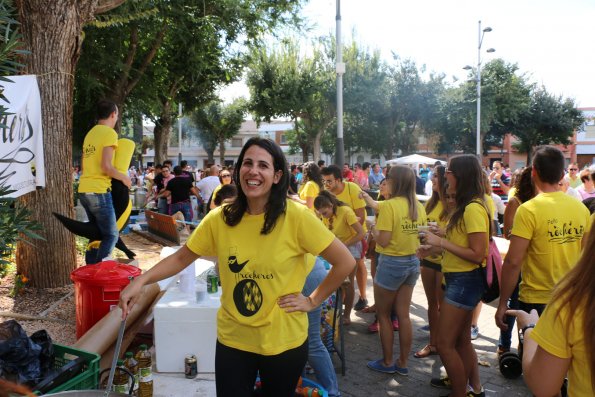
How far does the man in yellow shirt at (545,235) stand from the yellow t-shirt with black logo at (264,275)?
1608mm

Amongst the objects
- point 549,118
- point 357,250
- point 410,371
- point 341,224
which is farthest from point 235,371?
point 549,118

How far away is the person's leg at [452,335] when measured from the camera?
3.59 m

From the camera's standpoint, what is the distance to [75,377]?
2672 millimetres

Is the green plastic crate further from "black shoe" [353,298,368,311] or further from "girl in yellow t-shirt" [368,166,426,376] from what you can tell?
"black shoe" [353,298,368,311]

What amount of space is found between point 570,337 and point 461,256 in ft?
6.75

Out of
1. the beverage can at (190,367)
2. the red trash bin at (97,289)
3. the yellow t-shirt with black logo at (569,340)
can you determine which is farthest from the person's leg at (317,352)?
the yellow t-shirt with black logo at (569,340)

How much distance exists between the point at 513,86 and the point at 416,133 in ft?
43.4

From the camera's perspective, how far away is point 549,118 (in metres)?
43.3

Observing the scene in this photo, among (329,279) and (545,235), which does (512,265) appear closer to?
(545,235)

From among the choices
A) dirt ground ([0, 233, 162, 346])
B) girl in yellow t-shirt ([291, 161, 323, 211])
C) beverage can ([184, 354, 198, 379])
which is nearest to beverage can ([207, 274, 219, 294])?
beverage can ([184, 354, 198, 379])

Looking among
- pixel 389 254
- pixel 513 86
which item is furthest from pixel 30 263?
pixel 513 86

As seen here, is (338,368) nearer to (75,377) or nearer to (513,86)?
(75,377)

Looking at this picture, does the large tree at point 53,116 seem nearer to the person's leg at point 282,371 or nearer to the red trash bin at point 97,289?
the red trash bin at point 97,289

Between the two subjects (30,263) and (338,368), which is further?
(30,263)
